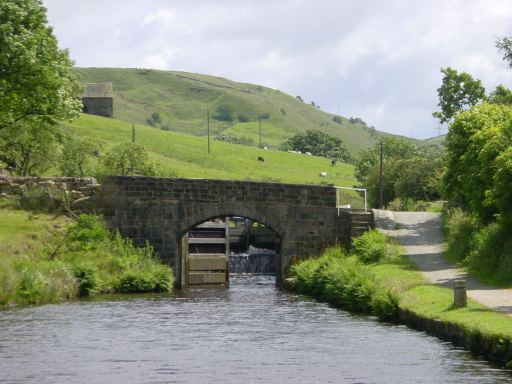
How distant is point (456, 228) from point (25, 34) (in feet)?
60.2

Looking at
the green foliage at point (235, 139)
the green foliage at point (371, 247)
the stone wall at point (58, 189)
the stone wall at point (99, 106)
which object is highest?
the stone wall at point (99, 106)

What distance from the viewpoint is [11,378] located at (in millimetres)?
13250

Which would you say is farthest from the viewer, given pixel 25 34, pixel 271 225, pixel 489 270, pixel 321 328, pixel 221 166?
pixel 221 166

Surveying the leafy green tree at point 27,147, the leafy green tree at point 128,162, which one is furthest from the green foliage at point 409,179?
the leafy green tree at point 27,147

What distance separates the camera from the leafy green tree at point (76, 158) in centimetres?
5153

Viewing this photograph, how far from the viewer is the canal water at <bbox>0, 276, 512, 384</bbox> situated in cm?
1366

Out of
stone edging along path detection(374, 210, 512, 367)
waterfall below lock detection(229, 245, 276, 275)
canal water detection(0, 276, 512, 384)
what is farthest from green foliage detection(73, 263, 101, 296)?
waterfall below lock detection(229, 245, 276, 275)

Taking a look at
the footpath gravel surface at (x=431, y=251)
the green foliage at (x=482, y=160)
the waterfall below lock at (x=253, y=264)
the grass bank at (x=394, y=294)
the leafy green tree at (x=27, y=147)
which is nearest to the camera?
the grass bank at (x=394, y=294)

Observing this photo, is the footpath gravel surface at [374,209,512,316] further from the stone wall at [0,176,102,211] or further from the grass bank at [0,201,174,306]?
the stone wall at [0,176,102,211]

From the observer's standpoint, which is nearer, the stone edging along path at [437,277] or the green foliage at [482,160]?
the stone edging along path at [437,277]

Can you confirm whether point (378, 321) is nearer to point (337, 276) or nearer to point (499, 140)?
point (337, 276)

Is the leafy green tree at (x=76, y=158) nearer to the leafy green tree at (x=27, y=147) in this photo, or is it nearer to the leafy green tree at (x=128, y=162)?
the leafy green tree at (x=128, y=162)

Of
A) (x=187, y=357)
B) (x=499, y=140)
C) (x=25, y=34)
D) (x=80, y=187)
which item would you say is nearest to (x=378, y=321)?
(x=187, y=357)

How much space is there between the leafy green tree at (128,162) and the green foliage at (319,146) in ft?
259
